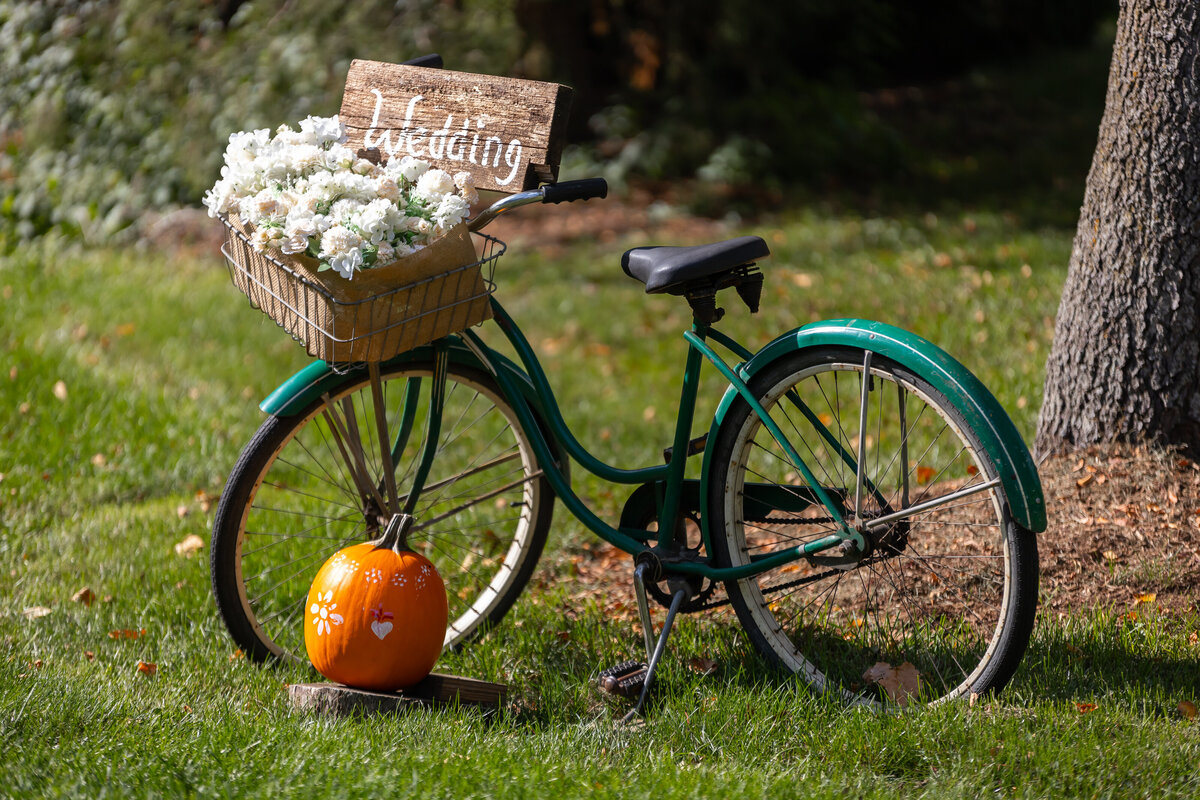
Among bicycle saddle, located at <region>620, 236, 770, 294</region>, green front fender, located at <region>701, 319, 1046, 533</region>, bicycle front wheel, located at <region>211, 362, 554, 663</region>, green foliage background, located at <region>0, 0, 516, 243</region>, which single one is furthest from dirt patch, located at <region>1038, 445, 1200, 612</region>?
green foliage background, located at <region>0, 0, 516, 243</region>

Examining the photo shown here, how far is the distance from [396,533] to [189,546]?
64.0 inches

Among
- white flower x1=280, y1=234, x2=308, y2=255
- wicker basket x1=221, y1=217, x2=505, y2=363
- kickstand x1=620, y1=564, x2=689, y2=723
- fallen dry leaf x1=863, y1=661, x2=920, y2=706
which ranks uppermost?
white flower x1=280, y1=234, x2=308, y2=255

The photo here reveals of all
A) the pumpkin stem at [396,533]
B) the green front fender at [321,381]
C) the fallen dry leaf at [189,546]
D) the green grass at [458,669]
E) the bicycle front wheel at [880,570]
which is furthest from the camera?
the fallen dry leaf at [189,546]

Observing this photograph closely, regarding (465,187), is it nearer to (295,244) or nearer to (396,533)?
(295,244)

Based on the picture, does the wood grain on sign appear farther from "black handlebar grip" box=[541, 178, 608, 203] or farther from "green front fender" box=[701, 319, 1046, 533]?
"green front fender" box=[701, 319, 1046, 533]

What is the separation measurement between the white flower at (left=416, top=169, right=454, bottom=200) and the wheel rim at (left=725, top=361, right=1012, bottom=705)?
1023 mm

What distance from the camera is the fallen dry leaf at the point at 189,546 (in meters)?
4.34

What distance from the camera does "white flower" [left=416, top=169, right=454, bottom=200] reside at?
114 inches

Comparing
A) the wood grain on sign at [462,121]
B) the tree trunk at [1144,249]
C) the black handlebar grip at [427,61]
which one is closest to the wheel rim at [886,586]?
the tree trunk at [1144,249]

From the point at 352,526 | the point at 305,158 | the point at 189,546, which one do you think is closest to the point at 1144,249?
the point at 305,158

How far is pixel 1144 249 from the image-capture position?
11.9 ft

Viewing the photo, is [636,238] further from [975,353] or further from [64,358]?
[64,358]

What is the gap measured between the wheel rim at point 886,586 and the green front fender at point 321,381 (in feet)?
2.43

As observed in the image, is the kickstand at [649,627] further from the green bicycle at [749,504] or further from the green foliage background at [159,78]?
the green foliage background at [159,78]
